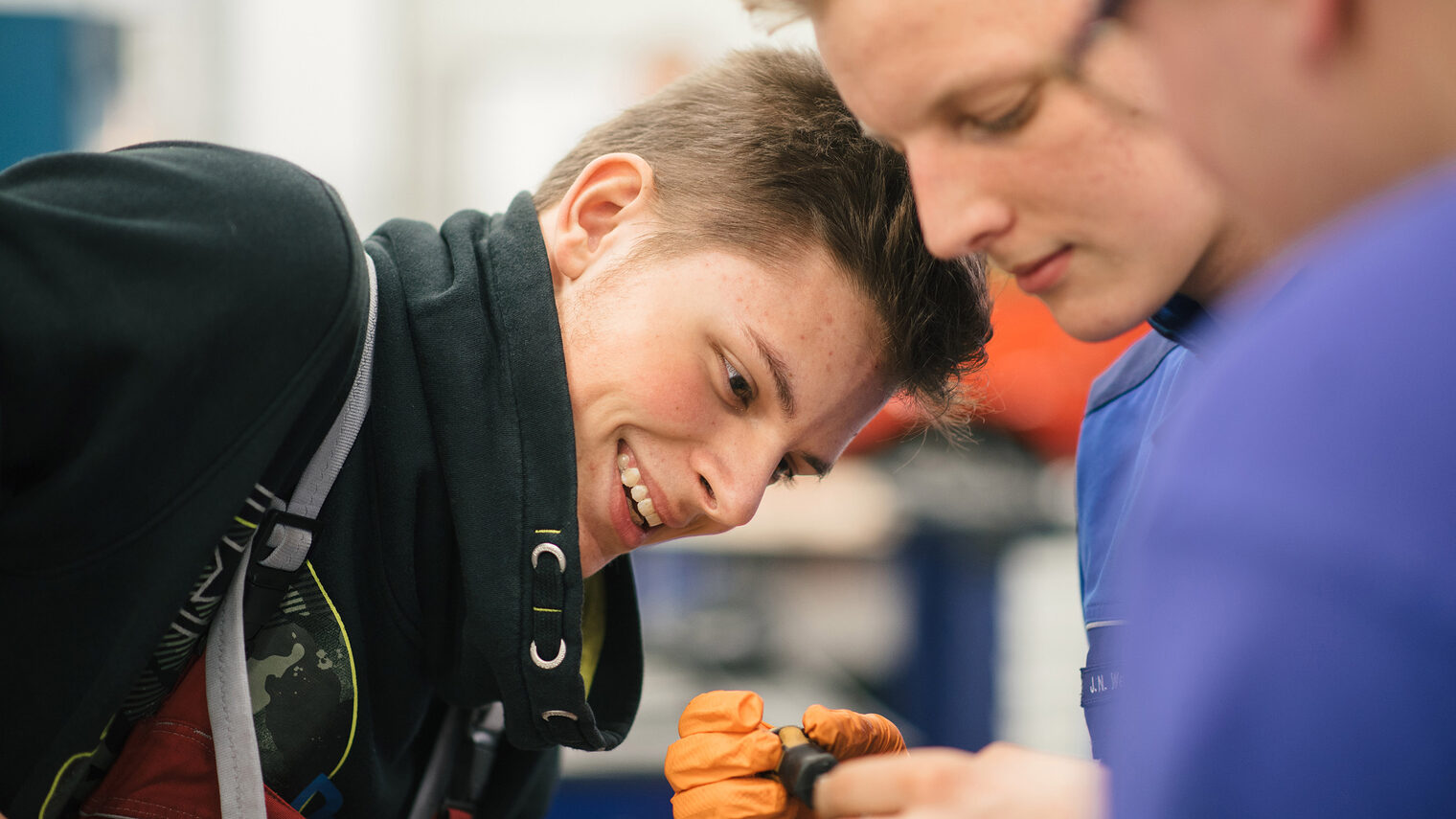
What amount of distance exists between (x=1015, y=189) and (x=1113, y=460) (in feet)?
1.90

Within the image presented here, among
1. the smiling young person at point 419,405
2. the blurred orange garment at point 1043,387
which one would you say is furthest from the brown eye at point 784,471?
the blurred orange garment at point 1043,387

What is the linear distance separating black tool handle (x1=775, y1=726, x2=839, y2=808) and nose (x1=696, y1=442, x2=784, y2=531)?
0.75 feet

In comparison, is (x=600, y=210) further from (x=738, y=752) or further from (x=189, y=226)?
(x=738, y=752)

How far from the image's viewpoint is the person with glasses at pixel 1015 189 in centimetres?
66

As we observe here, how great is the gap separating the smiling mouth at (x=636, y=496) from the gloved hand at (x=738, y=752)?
0.20 m

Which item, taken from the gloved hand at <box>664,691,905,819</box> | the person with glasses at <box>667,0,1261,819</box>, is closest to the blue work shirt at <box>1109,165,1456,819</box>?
the person with glasses at <box>667,0,1261,819</box>

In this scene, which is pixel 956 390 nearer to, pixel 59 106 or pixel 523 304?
pixel 523 304

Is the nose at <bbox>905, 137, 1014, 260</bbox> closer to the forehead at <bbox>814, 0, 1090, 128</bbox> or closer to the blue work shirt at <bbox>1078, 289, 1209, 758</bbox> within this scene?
the forehead at <bbox>814, 0, 1090, 128</bbox>

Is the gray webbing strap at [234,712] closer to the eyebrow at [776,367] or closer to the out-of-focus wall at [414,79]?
the eyebrow at [776,367]

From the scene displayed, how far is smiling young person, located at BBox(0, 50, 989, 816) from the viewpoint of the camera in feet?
2.52

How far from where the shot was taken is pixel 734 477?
104 cm

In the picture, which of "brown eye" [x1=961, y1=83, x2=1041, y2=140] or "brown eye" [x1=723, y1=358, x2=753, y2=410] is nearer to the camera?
"brown eye" [x1=961, y1=83, x2=1041, y2=140]

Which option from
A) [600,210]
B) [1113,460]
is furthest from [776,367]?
[1113,460]

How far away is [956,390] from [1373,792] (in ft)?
3.17
